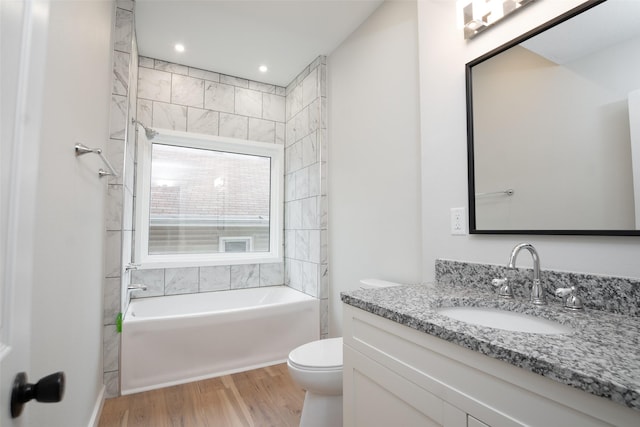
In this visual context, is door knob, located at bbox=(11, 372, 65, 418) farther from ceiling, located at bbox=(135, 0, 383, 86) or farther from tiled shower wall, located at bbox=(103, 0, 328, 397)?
ceiling, located at bbox=(135, 0, 383, 86)

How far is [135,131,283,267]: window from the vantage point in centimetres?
297

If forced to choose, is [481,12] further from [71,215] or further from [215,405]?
[215,405]

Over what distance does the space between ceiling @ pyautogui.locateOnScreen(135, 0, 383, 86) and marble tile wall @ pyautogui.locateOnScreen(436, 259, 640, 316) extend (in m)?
1.94

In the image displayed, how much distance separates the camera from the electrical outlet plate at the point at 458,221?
1484mm

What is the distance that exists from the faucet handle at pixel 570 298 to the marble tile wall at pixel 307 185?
1.88 metres

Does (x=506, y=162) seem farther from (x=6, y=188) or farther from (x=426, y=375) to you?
(x=6, y=188)

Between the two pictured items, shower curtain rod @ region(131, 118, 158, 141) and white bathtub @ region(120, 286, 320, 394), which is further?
shower curtain rod @ region(131, 118, 158, 141)

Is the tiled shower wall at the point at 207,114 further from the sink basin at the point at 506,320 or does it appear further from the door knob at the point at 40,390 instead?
the door knob at the point at 40,390

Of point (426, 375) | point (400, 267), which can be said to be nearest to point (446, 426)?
point (426, 375)

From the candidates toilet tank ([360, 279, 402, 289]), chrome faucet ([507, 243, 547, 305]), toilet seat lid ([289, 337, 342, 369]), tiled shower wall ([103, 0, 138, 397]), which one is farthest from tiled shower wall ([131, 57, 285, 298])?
chrome faucet ([507, 243, 547, 305])

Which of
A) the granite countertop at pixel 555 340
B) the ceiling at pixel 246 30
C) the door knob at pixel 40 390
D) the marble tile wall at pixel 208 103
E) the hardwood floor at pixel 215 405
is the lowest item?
the hardwood floor at pixel 215 405

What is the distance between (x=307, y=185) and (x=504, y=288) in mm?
2054

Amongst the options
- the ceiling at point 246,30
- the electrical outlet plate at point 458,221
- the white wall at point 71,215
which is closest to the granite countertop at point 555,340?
the electrical outlet plate at point 458,221

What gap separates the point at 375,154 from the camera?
7.34 feet
